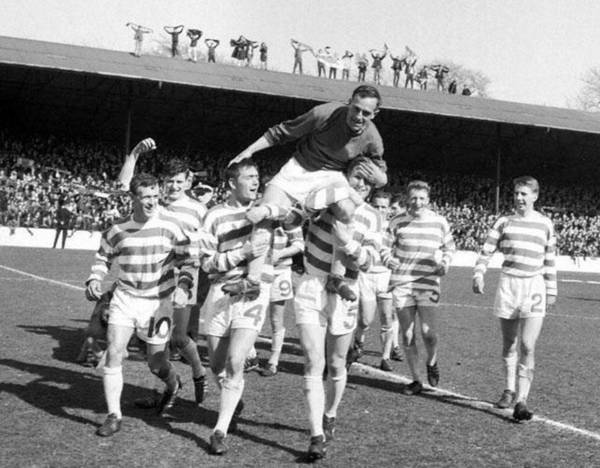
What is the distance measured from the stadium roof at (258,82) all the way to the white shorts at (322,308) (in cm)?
2855

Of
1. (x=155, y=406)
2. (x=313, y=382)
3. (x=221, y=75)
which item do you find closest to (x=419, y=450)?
(x=313, y=382)

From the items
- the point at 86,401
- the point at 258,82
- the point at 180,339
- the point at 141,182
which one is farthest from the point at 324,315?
the point at 258,82

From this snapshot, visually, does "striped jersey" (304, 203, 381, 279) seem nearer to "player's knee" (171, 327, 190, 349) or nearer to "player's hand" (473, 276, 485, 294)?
"player's knee" (171, 327, 190, 349)

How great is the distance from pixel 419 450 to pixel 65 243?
80.7ft

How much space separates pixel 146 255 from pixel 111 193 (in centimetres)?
2474

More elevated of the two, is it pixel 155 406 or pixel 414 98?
pixel 414 98

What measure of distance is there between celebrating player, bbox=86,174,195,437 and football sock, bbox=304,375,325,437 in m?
1.06

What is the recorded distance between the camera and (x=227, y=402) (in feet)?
17.8

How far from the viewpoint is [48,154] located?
36.8m

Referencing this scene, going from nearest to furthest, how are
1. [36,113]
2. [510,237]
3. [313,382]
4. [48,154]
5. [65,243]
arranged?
[313,382] < [510,237] < [65,243] < [48,154] < [36,113]

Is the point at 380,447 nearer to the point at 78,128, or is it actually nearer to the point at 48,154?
the point at 48,154

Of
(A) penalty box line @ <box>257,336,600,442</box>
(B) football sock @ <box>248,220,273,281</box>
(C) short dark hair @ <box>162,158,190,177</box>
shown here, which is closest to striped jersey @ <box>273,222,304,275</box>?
(B) football sock @ <box>248,220,273,281</box>

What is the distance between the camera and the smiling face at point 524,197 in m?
7.07

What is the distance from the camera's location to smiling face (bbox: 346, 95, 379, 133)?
5.94 metres
